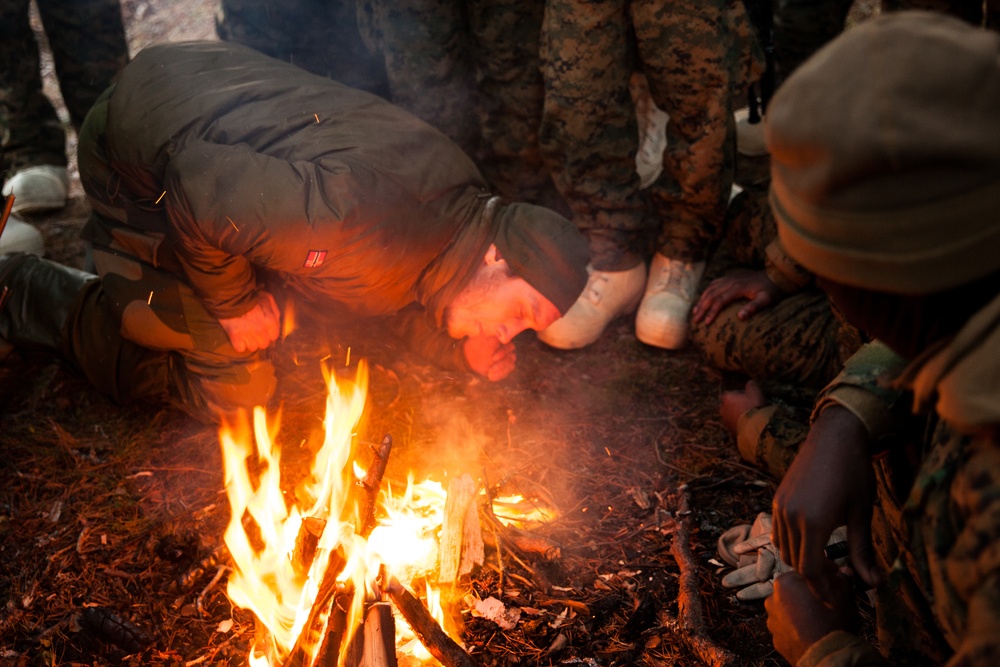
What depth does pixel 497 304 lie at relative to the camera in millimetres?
3721


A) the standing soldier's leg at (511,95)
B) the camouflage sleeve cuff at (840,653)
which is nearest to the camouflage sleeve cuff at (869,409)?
→ the camouflage sleeve cuff at (840,653)

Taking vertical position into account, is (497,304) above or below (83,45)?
below

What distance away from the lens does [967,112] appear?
1.20 m

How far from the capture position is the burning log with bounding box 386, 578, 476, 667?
235 centimetres

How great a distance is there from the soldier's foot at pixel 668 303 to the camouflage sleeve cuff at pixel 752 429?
84 centimetres

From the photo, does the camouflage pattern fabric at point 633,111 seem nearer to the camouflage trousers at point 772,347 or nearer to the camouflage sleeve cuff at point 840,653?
the camouflage trousers at point 772,347

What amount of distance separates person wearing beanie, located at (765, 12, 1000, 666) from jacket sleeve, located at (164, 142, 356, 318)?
208 centimetres

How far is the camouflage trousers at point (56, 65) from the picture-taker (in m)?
5.71

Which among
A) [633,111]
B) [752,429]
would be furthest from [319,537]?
[633,111]

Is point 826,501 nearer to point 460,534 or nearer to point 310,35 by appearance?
point 460,534

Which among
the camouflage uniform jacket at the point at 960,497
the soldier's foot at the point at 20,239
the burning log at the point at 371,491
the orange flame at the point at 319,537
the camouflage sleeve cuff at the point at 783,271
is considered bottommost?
the soldier's foot at the point at 20,239

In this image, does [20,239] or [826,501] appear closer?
[826,501]

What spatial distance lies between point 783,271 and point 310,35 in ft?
Result: 11.3

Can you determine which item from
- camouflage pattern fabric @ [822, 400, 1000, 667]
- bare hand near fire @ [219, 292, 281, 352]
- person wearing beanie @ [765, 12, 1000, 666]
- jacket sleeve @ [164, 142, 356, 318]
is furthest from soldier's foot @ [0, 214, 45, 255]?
camouflage pattern fabric @ [822, 400, 1000, 667]
